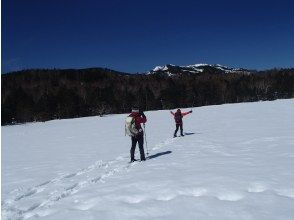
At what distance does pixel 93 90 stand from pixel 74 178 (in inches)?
4024

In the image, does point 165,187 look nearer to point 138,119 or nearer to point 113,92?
point 138,119

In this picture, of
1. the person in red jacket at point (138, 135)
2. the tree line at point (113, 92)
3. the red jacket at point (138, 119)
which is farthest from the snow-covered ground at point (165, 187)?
the tree line at point (113, 92)

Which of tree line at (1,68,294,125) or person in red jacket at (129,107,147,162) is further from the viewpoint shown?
tree line at (1,68,294,125)

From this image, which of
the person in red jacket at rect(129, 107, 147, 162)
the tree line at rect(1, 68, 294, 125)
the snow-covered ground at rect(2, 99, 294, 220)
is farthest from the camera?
the tree line at rect(1, 68, 294, 125)

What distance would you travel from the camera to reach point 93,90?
114 meters

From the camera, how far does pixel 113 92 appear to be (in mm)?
118188

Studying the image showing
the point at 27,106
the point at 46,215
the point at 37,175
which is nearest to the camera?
the point at 46,215

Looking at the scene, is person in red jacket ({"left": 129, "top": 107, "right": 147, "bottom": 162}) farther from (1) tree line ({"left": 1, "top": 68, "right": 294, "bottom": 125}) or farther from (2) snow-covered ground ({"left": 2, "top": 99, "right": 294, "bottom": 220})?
(1) tree line ({"left": 1, "top": 68, "right": 294, "bottom": 125})

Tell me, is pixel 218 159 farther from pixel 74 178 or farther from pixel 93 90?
pixel 93 90

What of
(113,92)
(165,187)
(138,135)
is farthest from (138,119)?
(113,92)

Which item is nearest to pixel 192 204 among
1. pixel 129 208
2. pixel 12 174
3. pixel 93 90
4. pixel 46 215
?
pixel 129 208

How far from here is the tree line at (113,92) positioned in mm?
94812

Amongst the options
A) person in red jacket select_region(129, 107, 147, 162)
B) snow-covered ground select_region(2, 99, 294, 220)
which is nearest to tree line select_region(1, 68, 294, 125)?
person in red jacket select_region(129, 107, 147, 162)

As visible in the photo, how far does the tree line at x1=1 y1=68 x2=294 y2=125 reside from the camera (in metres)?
94.8
